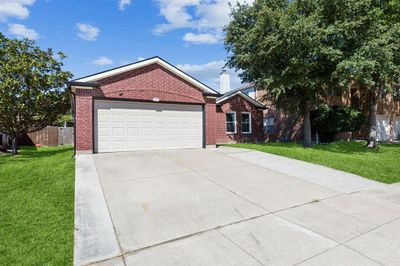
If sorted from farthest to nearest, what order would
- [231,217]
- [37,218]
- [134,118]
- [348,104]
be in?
[348,104]
[134,118]
[231,217]
[37,218]

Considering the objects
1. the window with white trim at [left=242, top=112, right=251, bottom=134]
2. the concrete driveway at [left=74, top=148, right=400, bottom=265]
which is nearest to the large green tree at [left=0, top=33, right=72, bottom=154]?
the concrete driveway at [left=74, top=148, right=400, bottom=265]

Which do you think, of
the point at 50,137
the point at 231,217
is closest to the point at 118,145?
the point at 231,217

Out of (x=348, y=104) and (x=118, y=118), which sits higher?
(x=348, y=104)

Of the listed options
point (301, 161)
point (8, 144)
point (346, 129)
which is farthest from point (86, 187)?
point (8, 144)

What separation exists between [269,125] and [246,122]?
3056 mm

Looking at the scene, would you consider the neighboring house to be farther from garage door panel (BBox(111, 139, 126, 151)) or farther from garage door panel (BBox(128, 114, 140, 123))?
garage door panel (BBox(111, 139, 126, 151))

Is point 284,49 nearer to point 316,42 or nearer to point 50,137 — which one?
point 316,42

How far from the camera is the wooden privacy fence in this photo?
21.1m

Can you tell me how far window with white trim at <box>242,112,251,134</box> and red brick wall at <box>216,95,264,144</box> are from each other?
271 millimetres

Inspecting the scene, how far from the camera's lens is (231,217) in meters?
4.72

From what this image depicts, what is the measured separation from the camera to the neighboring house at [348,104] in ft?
65.2

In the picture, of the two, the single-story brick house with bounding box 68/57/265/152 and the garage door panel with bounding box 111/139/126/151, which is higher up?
the single-story brick house with bounding box 68/57/265/152

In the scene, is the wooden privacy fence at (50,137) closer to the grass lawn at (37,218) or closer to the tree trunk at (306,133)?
the grass lawn at (37,218)

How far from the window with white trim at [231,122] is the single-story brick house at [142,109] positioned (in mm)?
4238
